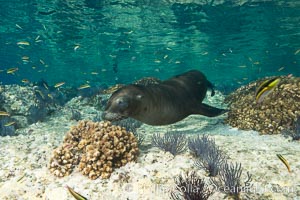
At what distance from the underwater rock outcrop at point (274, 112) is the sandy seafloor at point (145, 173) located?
1.02 m

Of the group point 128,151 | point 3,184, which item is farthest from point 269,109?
point 3,184

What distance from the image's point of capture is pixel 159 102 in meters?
6.22

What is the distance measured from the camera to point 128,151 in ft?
→ 17.7

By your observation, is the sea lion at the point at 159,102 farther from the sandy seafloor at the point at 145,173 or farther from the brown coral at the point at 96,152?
the sandy seafloor at the point at 145,173

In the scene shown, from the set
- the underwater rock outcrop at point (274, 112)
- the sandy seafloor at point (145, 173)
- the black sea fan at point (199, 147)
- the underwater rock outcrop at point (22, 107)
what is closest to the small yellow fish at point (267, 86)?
the sandy seafloor at point (145, 173)

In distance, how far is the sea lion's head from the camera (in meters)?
5.09

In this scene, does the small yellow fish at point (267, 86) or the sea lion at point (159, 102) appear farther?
the sea lion at point (159, 102)

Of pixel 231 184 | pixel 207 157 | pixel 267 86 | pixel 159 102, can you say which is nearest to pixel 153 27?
pixel 159 102

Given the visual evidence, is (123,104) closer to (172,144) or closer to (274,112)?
(172,144)

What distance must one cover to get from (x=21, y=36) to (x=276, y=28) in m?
Answer: 31.6

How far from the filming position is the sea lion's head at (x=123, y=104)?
5.09 m

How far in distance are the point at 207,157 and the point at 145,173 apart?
1.23 metres

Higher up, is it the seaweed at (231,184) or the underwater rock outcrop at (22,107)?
the seaweed at (231,184)

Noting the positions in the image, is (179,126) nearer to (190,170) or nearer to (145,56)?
(190,170)
